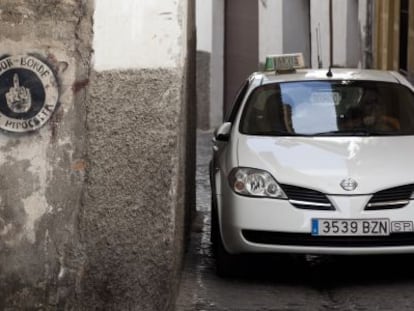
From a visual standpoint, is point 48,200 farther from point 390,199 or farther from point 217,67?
point 217,67

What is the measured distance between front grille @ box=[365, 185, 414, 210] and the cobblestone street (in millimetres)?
645

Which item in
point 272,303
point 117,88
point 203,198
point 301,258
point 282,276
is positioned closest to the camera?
point 117,88

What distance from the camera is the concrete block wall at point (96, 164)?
6297 mm

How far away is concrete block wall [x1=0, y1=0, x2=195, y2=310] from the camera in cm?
630

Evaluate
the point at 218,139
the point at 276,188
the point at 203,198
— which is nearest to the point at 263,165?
the point at 276,188

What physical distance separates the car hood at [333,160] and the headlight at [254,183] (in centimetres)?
5

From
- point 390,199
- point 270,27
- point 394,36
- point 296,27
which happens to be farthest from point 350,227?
point 296,27

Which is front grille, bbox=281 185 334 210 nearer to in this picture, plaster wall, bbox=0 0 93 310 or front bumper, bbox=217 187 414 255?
front bumper, bbox=217 187 414 255

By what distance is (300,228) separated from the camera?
7.24m

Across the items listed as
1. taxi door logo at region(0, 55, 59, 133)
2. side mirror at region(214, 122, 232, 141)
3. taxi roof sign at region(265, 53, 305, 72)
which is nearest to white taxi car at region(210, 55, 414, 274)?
side mirror at region(214, 122, 232, 141)

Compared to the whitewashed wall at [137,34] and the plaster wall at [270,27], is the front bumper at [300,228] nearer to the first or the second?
the whitewashed wall at [137,34]

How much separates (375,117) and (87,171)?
2842mm

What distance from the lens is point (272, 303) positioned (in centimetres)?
713

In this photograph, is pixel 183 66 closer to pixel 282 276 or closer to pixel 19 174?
pixel 19 174
